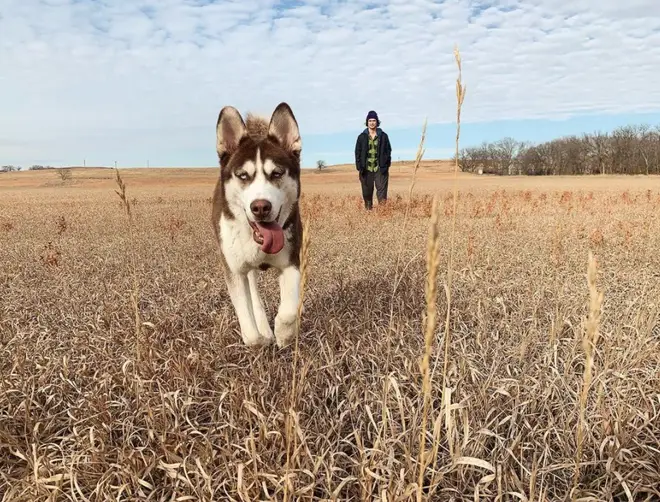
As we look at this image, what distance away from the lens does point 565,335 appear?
347 cm

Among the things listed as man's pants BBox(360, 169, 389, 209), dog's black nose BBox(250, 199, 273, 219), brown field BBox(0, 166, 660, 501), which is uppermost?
man's pants BBox(360, 169, 389, 209)

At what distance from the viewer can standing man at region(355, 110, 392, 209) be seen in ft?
37.9

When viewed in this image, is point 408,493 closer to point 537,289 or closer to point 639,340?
point 639,340

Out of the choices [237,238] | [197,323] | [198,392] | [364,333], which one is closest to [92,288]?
[197,323]

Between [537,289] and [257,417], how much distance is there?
3067 mm

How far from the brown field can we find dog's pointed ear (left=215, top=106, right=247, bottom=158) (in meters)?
1.45

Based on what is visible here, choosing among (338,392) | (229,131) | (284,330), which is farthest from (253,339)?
(229,131)

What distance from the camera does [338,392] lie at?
272 centimetres

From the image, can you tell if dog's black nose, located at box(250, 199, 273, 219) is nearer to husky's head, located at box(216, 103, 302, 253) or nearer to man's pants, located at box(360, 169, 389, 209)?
husky's head, located at box(216, 103, 302, 253)

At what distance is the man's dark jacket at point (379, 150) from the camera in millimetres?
11578

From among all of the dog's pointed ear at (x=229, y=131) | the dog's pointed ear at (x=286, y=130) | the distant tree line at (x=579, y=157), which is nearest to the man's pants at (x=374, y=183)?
the dog's pointed ear at (x=286, y=130)

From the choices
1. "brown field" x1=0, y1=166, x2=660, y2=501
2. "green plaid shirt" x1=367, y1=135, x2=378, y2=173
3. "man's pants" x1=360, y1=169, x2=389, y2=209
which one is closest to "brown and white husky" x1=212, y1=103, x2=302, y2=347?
"brown field" x1=0, y1=166, x2=660, y2=501

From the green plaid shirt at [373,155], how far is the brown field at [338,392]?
6.84 metres

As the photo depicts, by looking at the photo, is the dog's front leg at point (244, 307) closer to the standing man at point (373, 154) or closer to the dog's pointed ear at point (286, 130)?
the dog's pointed ear at point (286, 130)
